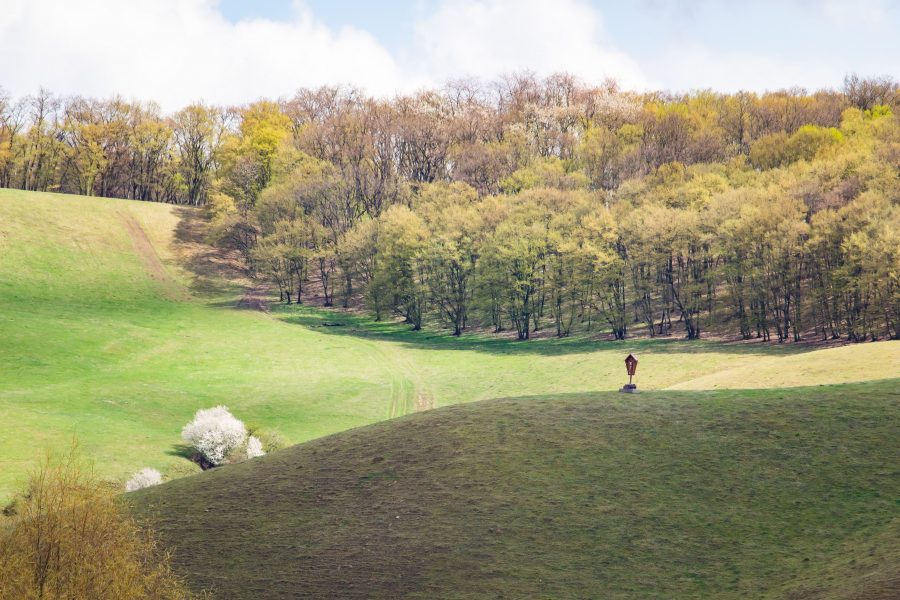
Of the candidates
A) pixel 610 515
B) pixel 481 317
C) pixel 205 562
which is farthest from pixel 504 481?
pixel 481 317

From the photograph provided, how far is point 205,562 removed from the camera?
94.0 feet

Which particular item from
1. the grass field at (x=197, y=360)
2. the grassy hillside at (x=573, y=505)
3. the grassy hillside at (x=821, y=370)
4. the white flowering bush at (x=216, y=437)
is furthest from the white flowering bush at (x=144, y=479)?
the grassy hillside at (x=821, y=370)

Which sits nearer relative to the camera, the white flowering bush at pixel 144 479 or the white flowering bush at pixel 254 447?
the white flowering bush at pixel 144 479

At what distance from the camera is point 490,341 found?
103750mm

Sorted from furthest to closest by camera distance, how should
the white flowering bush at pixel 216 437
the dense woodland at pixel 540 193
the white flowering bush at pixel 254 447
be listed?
1. the dense woodland at pixel 540 193
2. the white flowering bush at pixel 216 437
3. the white flowering bush at pixel 254 447

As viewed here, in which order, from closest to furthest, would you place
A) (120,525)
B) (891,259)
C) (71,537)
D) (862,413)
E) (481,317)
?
(71,537)
(120,525)
(862,413)
(891,259)
(481,317)

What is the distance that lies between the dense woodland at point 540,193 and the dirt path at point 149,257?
10504 millimetres

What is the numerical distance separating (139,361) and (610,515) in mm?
68079

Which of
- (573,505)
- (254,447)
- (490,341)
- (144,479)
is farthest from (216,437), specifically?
(490,341)

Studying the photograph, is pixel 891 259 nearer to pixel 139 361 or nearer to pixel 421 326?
pixel 421 326

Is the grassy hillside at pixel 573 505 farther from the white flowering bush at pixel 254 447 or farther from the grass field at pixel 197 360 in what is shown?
the white flowering bush at pixel 254 447

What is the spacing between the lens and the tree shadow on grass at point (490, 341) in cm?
8744

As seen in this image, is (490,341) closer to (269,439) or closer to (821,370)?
(269,439)

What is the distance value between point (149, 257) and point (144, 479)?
279 ft
